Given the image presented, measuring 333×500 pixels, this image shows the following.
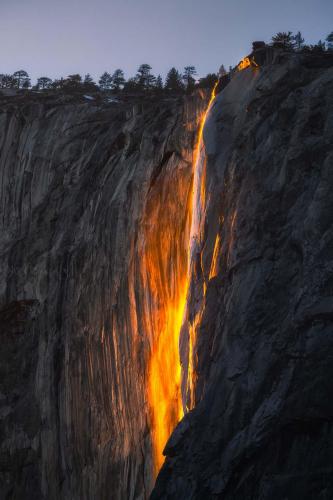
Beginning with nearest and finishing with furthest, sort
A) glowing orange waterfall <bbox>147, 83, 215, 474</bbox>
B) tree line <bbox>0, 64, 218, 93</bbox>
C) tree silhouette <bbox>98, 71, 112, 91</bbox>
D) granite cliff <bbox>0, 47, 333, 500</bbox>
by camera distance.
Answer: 1. granite cliff <bbox>0, 47, 333, 500</bbox>
2. glowing orange waterfall <bbox>147, 83, 215, 474</bbox>
3. tree line <bbox>0, 64, 218, 93</bbox>
4. tree silhouette <bbox>98, 71, 112, 91</bbox>

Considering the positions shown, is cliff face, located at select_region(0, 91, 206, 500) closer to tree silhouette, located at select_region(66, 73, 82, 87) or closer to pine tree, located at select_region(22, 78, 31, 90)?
tree silhouette, located at select_region(66, 73, 82, 87)

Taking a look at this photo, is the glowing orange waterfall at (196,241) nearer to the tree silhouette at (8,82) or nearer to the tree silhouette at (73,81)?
the tree silhouette at (73,81)

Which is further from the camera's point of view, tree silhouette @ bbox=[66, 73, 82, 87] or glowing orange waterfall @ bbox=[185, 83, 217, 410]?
tree silhouette @ bbox=[66, 73, 82, 87]

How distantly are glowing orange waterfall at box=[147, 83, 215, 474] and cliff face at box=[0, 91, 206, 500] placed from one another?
7cm

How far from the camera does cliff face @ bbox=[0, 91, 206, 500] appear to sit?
1917 centimetres

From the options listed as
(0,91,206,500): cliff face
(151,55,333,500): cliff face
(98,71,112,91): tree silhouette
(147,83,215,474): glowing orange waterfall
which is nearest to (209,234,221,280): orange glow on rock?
(151,55,333,500): cliff face

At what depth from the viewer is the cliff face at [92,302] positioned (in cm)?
1917

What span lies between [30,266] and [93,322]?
559cm

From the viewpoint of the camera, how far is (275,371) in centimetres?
1177

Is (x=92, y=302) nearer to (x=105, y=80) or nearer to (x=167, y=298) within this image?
(x=167, y=298)

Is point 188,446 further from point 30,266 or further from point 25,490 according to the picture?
point 30,266

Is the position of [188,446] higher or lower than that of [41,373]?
lower

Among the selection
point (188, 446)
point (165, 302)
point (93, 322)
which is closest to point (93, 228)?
point (93, 322)

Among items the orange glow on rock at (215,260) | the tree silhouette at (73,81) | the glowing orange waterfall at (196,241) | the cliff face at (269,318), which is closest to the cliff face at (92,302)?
the glowing orange waterfall at (196,241)
